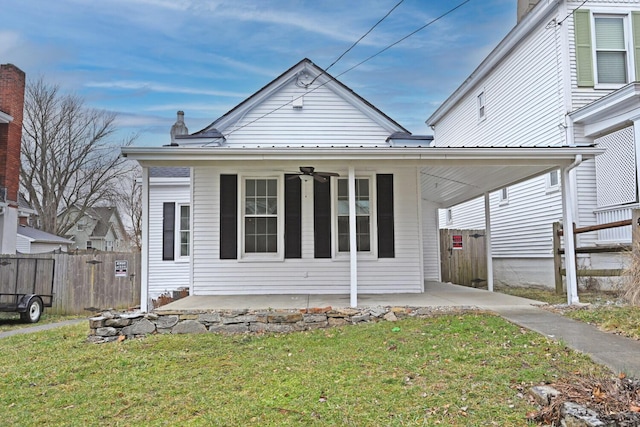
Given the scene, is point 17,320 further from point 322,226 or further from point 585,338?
point 585,338

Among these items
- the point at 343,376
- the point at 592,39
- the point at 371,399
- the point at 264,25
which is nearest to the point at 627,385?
the point at 371,399

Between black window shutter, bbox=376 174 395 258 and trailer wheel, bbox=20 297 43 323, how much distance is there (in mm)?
7996

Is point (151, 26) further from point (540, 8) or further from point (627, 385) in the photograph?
point (627, 385)

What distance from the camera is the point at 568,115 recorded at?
9.98m

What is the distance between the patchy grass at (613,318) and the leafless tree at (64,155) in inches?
1086

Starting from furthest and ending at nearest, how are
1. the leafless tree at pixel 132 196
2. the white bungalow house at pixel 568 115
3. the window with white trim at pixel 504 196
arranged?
1. the leafless tree at pixel 132 196
2. the window with white trim at pixel 504 196
3. the white bungalow house at pixel 568 115

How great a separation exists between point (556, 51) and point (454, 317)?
775 cm

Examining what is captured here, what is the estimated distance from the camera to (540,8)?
35.3 ft

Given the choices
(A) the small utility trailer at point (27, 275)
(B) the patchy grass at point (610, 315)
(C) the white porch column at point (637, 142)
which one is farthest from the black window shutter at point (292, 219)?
(A) the small utility trailer at point (27, 275)

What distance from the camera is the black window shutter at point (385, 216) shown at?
338 inches

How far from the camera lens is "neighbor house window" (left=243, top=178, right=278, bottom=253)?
8.66 m

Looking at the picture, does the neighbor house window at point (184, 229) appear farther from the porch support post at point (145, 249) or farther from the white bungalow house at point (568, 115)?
the white bungalow house at point (568, 115)

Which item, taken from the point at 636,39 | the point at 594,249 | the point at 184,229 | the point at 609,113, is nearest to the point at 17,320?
the point at 184,229

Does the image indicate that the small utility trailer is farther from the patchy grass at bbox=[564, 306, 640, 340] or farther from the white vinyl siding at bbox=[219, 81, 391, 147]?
the patchy grass at bbox=[564, 306, 640, 340]
